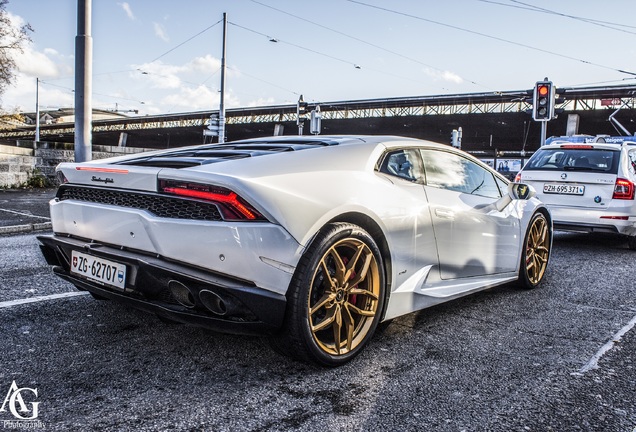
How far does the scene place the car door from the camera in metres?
3.53

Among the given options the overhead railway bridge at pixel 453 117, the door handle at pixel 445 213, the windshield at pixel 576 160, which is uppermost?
the overhead railway bridge at pixel 453 117

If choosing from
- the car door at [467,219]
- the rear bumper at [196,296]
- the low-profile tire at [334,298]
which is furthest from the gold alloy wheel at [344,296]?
the car door at [467,219]

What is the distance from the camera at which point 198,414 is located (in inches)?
88.3

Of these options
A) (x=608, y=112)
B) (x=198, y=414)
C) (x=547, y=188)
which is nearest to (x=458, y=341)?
(x=198, y=414)

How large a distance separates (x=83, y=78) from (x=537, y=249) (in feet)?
23.1

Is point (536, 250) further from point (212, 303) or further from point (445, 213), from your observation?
point (212, 303)

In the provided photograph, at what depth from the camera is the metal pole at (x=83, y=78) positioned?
27.6 ft

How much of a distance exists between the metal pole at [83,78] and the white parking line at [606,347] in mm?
7538

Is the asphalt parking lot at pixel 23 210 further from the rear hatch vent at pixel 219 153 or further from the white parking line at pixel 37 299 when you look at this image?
the rear hatch vent at pixel 219 153

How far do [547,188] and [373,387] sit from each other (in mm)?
5794

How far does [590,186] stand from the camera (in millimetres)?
7242

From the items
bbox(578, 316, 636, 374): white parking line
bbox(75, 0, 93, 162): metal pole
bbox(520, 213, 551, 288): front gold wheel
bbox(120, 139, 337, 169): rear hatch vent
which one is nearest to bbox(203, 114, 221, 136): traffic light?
bbox(75, 0, 93, 162): metal pole

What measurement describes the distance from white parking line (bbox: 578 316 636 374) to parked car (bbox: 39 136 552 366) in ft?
2.97

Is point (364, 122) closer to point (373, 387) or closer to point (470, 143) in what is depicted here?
point (470, 143)
